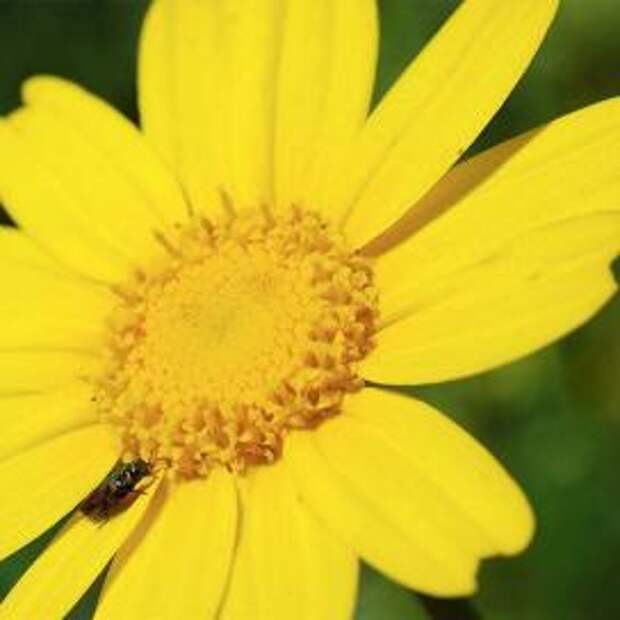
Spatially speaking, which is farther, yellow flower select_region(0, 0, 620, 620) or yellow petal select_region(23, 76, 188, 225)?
yellow petal select_region(23, 76, 188, 225)

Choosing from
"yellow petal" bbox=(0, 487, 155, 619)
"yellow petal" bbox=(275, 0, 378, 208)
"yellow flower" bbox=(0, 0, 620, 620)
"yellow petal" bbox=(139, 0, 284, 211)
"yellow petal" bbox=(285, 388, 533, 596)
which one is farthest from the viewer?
"yellow petal" bbox=(139, 0, 284, 211)

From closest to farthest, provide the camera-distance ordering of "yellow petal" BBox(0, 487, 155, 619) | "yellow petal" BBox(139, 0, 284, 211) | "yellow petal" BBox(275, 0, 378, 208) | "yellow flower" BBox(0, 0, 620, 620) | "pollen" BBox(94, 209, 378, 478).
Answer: "yellow flower" BBox(0, 0, 620, 620) < "yellow petal" BBox(0, 487, 155, 619) < "pollen" BBox(94, 209, 378, 478) < "yellow petal" BBox(275, 0, 378, 208) < "yellow petal" BBox(139, 0, 284, 211)

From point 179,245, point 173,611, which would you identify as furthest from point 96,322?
point 173,611

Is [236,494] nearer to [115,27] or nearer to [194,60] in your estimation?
[194,60]

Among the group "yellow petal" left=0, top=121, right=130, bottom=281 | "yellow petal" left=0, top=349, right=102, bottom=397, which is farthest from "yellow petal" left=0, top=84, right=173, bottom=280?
"yellow petal" left=0, top=349, right=102, bottom=397

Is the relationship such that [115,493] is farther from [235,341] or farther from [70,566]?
[235,341]

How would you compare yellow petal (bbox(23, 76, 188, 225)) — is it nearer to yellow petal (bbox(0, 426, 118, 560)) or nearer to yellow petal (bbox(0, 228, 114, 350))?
yellow petal (bbox(0, 228, 114, 350))
